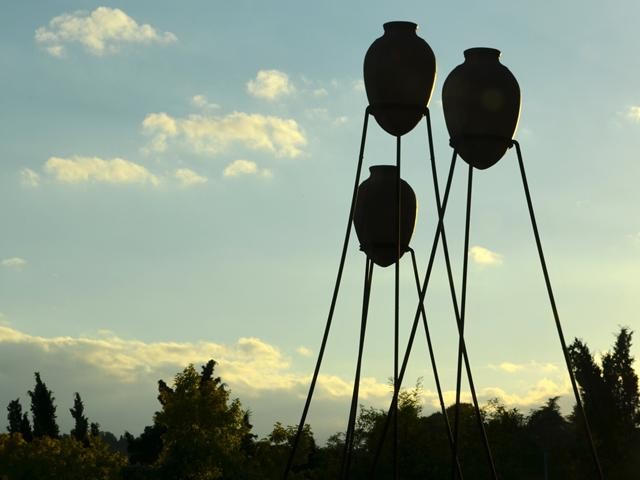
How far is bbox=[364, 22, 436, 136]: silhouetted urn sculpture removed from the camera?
1553 centimetres

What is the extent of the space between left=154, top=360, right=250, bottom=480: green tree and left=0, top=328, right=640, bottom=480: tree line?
5 cm

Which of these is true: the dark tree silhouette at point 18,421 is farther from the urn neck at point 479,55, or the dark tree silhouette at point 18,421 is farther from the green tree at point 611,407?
the urn neck at point 479,55

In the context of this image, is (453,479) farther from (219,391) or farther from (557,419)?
(557,419)

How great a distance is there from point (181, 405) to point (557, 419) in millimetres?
35565

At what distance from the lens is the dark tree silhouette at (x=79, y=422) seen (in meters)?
83.6

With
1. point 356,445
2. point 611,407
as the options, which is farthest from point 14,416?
point 611,407

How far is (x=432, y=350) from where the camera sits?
58.1 feet

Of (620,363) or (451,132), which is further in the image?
(620,363)

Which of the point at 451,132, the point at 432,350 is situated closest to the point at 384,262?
the point at 432,350

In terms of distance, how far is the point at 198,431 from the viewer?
53688 millimetres

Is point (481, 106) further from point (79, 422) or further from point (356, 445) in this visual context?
point (79, 422)

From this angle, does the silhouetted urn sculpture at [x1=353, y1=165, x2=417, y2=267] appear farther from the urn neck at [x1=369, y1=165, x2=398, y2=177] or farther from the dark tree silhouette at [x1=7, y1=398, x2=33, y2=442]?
the dark tree silhouette at [x1=7, y1=398, x2=33, y2=442]

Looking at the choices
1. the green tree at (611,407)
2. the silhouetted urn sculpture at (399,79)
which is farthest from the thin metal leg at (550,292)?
the green tree at (611,407)

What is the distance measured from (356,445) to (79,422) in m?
27.4
